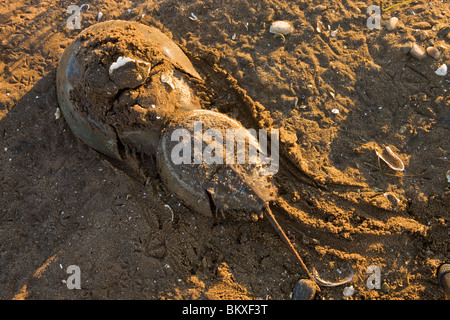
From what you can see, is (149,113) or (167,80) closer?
(149,113)

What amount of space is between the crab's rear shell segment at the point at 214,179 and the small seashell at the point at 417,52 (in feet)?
7.12

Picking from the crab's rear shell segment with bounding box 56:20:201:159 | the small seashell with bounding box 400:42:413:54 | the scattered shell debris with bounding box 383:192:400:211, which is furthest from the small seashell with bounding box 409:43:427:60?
the crab's rear shell segment with bounding box 56:20:201:159

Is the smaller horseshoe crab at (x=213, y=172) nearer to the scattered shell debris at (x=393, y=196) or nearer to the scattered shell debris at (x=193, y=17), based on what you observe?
the scattered shell debris at (x=393, y=196)

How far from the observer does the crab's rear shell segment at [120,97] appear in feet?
9.57

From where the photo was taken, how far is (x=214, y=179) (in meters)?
2.74

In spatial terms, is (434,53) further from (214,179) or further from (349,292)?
(214,179)

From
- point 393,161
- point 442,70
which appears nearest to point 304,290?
point 393,161

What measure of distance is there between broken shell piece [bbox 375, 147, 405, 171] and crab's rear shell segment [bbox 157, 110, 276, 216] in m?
1.24

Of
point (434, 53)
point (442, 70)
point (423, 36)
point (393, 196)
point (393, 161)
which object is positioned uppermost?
point (423, 36)

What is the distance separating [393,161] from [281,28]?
196 centimetres

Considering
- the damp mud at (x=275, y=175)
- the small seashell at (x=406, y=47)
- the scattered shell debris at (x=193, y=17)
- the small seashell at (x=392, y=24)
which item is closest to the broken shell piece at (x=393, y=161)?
the damp mud at (x=275, y=175)

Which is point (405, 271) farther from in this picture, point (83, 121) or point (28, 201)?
point (28, 201)
